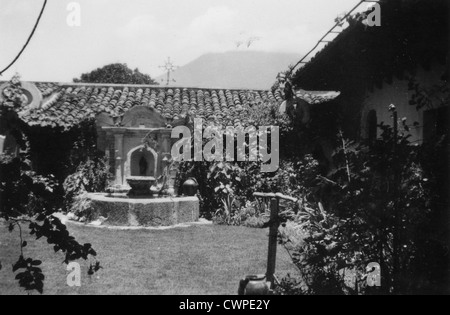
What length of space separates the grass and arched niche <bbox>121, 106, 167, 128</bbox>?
4176 mm

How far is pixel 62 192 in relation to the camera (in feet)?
9.85

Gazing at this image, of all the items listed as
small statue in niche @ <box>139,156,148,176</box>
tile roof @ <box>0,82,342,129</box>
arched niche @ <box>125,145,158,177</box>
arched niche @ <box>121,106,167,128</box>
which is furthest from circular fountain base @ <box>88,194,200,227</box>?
tile roof @ <box>0,82,342,129</box>

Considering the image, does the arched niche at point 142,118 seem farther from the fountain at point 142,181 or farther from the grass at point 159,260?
the grass at point 159,260

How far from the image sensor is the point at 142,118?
12.6 m

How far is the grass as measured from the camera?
515 centimetres

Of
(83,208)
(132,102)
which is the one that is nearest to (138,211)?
(83,208)

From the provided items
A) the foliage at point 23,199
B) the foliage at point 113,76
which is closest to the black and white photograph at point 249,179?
the foliage at point 23,199

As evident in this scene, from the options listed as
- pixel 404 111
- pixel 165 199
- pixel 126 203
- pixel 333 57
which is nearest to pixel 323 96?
pixel 333 57

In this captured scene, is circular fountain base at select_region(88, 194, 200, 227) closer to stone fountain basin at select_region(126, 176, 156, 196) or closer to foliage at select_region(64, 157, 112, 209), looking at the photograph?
stone fountain basin at select_region(126, 176, 156, 196)

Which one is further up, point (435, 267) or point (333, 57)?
point (333, 57)

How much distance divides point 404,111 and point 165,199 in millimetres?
5531

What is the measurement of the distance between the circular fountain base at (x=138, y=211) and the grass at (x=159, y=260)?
506 millimetres

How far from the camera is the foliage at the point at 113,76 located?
31.7 metres
